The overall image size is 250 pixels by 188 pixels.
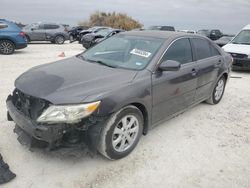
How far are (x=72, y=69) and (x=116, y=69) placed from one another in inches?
24.3

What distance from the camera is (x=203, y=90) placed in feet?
16.5

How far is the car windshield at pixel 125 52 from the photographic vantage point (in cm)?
385

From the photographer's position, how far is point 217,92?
5734 mm

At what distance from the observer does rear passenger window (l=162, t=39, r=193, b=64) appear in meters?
4.03

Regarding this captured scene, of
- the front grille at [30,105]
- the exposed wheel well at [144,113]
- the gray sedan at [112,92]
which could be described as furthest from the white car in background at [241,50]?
the front grille at [30,105]

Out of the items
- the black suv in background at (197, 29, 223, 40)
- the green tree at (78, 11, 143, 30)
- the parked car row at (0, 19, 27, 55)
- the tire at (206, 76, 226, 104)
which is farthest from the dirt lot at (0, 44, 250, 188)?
the green tree at (78, 11, 143, 30)

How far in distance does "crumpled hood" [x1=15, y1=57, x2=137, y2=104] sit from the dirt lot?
0.87 metres

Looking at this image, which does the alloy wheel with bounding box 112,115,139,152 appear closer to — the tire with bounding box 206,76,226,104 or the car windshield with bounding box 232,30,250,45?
the tire with bounding box 206,76,226,104

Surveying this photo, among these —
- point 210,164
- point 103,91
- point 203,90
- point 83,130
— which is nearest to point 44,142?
point 83,130

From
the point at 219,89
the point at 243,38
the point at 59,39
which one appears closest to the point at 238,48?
the point at 243,38

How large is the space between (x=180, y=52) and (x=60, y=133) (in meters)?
2.43

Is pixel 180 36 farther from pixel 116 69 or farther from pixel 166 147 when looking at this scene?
pixel 166 147

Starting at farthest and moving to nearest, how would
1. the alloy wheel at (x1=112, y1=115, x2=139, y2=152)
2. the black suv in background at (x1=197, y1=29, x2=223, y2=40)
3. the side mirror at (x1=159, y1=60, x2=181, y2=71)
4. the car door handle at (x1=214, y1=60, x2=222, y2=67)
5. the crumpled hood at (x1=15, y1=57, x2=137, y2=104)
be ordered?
the black suv in background at (x1=197, y1=29, x2=223, y2=40) → the car door handle at (x1=214, y1=60, x2=222, y2=67) → the side mirror at (x1=159, y1=60, x2=181, y2=71) → the alloy wheel at (x1=112, y1=115, x2=139, y2=152) → the crumpled hood at (x1=15, y1=57, x2=137, y2=104)

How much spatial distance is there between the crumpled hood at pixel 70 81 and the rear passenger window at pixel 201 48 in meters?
1.76
